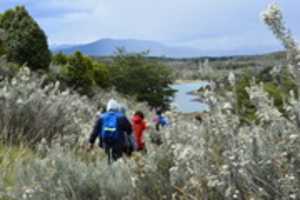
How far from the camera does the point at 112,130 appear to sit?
432 inches

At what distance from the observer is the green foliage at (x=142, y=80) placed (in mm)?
66250

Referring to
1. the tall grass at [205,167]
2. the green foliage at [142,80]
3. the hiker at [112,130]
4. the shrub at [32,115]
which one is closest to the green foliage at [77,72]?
the shrub at [32,115]

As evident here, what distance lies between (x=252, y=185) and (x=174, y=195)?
2.82ft

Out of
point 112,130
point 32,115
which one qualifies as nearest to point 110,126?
point 112,130

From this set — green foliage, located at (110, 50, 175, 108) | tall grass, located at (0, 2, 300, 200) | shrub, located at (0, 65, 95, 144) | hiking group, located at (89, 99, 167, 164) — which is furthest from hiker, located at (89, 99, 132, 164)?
green foliage, located at (110, 50, 175, 108)

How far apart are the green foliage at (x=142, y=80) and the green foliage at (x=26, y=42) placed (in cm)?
3017

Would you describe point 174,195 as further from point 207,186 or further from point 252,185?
point 252,185

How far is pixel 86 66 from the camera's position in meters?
40.0

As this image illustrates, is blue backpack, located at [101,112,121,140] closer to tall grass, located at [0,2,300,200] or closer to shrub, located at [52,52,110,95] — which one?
tall grass, located at [0,2,300,200]

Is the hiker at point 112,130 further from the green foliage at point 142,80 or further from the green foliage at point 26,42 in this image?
the green foliage at point 142,80

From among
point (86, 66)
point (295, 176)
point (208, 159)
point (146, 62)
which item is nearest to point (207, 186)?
point (208, 159)

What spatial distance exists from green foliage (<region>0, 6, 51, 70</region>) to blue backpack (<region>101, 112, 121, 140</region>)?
22.2 meters

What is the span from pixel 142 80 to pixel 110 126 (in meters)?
56.1

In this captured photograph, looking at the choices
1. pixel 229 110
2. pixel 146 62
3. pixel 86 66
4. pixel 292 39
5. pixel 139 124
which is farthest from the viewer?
pixel 146 62
